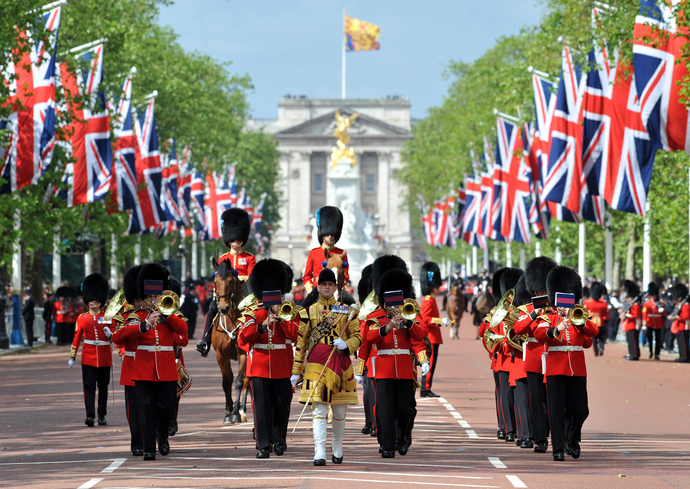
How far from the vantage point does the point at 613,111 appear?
21.8 meters

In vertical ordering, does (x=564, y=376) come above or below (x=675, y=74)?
below

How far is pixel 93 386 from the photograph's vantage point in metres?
13.8

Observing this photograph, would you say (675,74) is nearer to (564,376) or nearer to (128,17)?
(564,376)

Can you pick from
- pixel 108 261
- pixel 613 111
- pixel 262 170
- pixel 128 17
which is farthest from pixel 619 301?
pixel 262 170

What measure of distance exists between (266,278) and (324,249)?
2930 millimetres

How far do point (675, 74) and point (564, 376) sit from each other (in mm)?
9899

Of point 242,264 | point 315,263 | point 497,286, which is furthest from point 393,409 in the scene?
point 242,264

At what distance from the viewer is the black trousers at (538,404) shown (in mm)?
10930

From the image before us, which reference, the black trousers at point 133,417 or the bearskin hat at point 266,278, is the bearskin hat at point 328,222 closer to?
the bearskin hat at point 266,278

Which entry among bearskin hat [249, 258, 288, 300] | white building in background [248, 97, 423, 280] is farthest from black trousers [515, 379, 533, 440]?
white building in background [248, 97, 423, 280]

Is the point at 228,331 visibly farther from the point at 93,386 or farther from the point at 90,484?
the point at 90,484

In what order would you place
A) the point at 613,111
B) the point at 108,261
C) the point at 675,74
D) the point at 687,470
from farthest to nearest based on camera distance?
the point at 108,261
the point at 613,111
the point at 675,74
the point at 687,470

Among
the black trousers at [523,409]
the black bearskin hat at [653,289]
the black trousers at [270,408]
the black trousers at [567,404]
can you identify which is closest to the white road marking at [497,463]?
the black trousers at [567,404]

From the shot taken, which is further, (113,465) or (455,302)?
(455,302)
